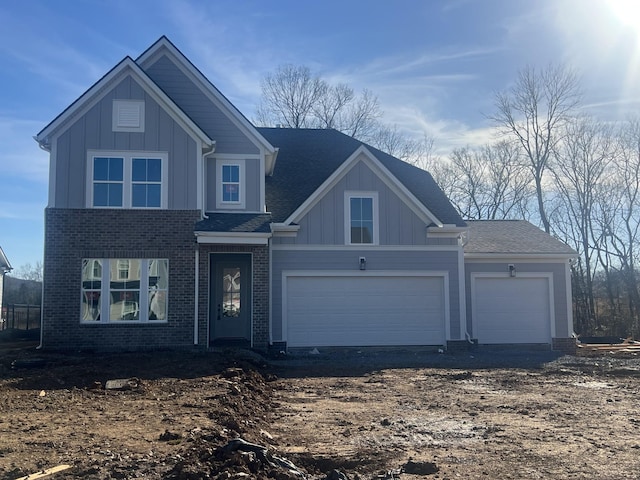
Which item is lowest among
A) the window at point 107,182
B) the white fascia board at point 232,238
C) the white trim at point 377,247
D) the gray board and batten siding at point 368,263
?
the gray board and batten siding at point 368,263

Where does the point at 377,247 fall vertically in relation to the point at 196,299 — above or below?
above

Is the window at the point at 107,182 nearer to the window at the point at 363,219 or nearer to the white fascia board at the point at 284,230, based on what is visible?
the white fascia board at the point at 284,230

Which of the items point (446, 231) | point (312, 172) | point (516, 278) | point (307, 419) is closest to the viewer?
point (307, 419)

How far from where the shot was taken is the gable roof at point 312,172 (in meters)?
20.0

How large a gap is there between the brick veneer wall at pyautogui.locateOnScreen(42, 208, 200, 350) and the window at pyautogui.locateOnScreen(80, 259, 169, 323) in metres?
0.19

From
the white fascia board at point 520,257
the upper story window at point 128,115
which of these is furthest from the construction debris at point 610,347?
the upper story window at point 128,115

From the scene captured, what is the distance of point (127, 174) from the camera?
17.1 meters

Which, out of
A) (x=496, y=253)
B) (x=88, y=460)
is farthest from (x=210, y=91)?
(x=88, y=460)

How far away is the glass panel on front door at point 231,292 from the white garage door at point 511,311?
7926mm

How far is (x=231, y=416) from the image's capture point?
867 cm

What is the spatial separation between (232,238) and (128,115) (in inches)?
178

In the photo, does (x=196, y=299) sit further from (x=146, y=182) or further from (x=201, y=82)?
(x=201, y=82)

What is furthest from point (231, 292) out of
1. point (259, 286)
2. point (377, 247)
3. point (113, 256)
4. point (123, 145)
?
point (123, 145)

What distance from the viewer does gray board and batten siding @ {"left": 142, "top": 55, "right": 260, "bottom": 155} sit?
18.4 m
